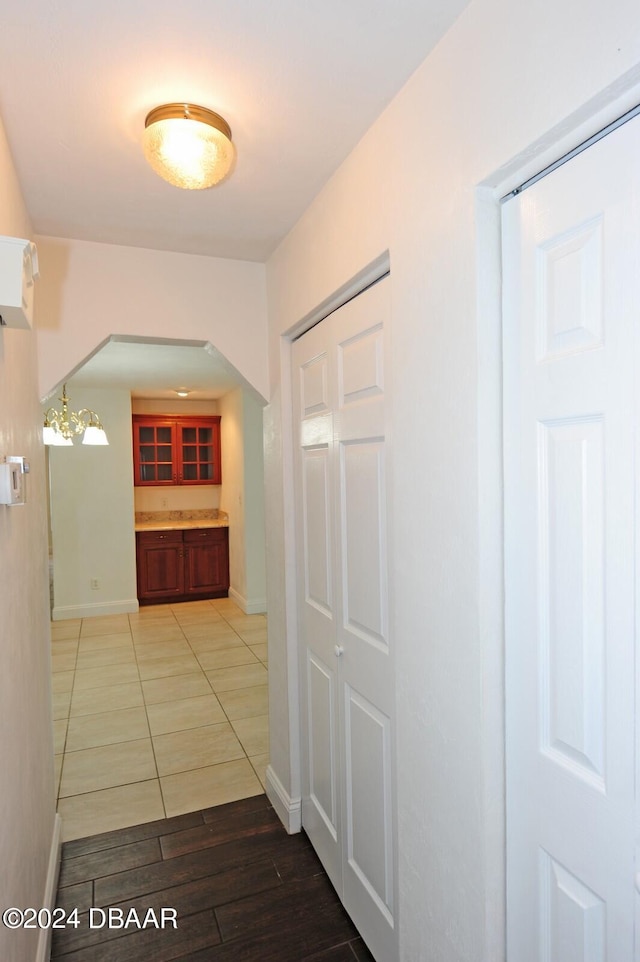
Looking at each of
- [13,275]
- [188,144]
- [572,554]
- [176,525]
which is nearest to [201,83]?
[188,144]

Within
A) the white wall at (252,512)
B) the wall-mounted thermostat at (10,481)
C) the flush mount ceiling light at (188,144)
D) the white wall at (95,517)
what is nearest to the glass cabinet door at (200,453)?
the white wall at (95,517)

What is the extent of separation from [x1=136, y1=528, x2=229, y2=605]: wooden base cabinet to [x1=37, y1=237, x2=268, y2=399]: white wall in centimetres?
441

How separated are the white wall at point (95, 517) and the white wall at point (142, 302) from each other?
404 cm

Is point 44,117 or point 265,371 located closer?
point 44,117

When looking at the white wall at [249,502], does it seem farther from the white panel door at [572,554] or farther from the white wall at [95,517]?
the white panel door at [572,554]

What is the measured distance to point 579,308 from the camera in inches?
35.3

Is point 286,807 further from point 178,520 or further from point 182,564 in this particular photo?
point 178,520

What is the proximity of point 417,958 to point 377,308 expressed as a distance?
171 cm

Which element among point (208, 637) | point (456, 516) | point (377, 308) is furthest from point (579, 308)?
point (208, 637)

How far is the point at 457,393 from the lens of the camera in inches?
44.4

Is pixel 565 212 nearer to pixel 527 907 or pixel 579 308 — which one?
pixel 579 308

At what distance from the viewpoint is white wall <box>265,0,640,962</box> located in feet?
2.98

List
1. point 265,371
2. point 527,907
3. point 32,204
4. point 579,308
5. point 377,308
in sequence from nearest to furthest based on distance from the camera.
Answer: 1. point 579,308
2. point 527,907
3. point 377,308
4. point 32,204
5. point 265,371

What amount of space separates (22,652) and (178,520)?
5.63 meters
